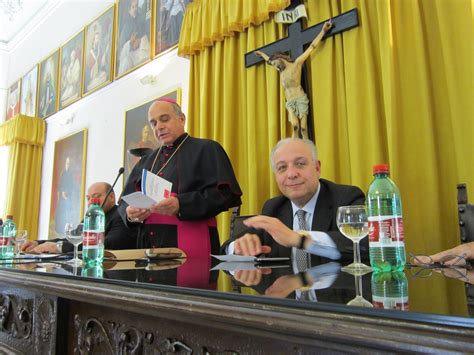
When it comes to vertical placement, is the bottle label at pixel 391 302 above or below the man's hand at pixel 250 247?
below

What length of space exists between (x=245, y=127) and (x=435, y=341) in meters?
3.42

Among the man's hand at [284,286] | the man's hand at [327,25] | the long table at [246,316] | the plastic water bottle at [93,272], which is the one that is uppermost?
the man's hand at [327,25]

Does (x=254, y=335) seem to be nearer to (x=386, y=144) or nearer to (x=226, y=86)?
(x=386, y=144)

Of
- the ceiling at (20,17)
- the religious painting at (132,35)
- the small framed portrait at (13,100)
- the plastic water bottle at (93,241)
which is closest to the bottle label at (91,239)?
the plastic water bottle at (93,241)

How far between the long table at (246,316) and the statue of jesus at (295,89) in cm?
229

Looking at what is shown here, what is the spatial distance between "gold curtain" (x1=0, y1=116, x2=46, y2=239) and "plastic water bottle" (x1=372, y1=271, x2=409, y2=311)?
774 cm

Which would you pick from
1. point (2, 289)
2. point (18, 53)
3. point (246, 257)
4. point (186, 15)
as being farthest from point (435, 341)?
point (18, 53)

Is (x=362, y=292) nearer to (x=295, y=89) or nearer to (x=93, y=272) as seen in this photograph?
(x=93, y=272)

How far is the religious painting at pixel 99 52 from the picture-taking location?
239 inches

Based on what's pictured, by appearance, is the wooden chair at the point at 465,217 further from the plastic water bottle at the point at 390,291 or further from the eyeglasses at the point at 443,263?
the plastic water bottle at the point at 390,291

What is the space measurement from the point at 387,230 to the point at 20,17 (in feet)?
29.6

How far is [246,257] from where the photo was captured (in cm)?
150

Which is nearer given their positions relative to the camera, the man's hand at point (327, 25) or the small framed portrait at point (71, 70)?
the man's hand at point (327, 25)

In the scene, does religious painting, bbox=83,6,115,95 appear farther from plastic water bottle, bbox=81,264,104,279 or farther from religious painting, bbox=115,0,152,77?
plastic water bottle, bbox=81,264,104,279
